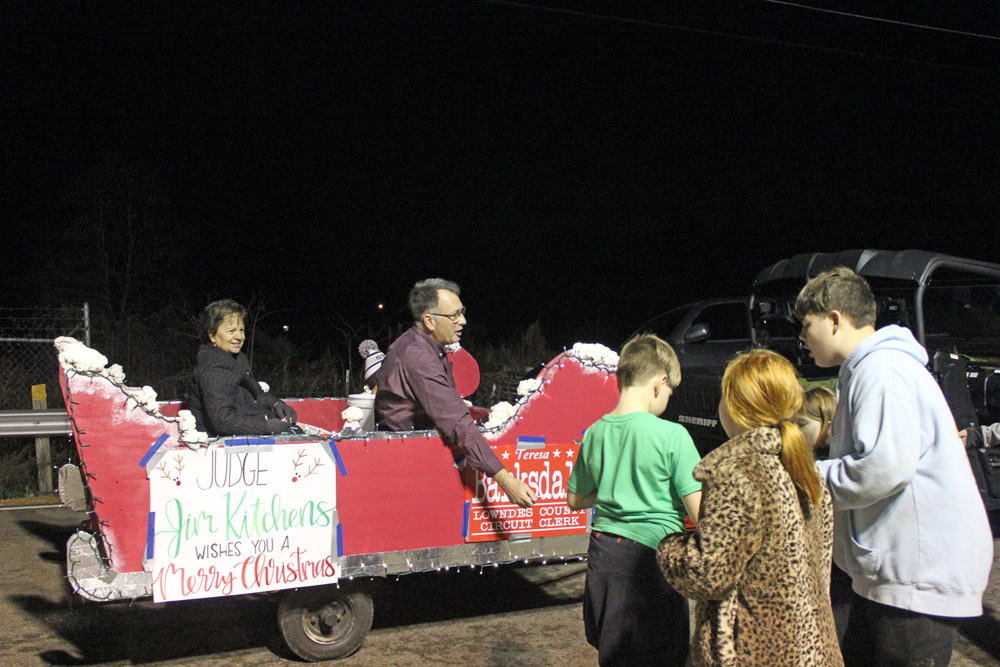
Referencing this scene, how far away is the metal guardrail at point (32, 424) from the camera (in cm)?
755

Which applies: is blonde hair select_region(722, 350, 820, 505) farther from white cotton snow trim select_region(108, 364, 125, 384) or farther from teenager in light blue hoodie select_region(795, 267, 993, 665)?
white cotton snow trim select_region(108, 364, 125, 384)

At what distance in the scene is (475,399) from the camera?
11523mm

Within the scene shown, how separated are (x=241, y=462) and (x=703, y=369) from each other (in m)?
5.35

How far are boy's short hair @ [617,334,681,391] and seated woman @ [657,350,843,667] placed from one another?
57cm

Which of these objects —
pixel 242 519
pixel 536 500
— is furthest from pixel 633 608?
pixel 242 519

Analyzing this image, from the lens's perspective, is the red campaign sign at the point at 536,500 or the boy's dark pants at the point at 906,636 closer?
the boy's dark pants at the point at 906,636

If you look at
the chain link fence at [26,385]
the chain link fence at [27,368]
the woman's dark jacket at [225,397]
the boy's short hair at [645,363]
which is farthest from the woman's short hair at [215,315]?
the chain link fence at [27,368]

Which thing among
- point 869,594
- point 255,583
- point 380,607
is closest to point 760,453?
point 869,594

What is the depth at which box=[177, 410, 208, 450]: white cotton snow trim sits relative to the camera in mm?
3414

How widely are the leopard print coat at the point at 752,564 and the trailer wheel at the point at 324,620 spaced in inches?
88.0

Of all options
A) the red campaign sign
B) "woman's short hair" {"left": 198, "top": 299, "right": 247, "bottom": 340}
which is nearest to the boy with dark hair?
the red campaign sign

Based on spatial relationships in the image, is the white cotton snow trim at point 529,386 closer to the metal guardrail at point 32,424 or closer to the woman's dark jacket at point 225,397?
the woman's dark jacket at point 225,397

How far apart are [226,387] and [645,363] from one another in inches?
92.6

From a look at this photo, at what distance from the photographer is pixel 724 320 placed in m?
10.0
